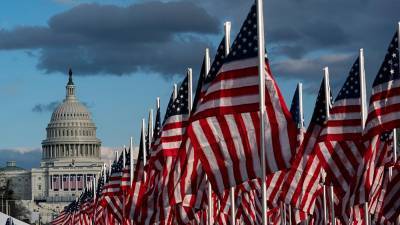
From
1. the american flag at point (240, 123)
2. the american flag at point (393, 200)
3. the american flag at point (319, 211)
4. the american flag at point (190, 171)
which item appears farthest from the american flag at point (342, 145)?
the american flag at point (240, 123)

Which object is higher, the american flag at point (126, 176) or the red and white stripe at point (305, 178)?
the american flag at point (126, 176)

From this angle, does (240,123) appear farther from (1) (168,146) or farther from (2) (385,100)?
(1) (168,146)

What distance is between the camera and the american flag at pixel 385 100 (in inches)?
1109

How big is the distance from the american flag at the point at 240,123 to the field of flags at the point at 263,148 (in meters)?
0.02

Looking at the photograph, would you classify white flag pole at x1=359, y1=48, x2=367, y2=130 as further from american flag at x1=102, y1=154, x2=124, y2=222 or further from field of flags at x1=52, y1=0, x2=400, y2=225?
american flag at x1=102, y1=154, x2=124, y2=222

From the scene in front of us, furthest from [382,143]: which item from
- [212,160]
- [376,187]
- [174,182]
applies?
[212,160]

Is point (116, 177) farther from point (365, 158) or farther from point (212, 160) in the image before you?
point (212, 160)

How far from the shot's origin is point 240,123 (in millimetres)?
24531

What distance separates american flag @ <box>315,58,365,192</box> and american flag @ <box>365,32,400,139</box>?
1647 mm

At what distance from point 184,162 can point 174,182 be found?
5.44 ft

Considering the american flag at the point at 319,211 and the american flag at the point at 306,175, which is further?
the american flag at the point at 319,211

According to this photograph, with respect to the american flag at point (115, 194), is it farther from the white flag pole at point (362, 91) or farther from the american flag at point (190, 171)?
the white flag pole at point (362, 91)

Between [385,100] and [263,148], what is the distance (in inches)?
215

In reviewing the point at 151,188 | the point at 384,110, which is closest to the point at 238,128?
the point at 384,110
